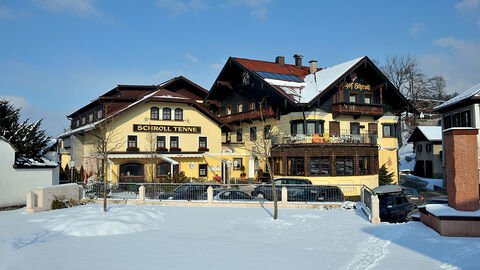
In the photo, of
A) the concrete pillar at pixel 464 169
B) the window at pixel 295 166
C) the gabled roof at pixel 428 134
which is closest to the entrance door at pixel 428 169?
the gabled roof at pixel 428 134

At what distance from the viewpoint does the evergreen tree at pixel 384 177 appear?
32.9 m

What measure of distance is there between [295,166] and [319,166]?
80.4 inches

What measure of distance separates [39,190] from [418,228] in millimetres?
17695

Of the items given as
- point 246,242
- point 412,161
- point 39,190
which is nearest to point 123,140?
point 39,190

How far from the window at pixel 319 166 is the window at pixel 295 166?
2.58ft

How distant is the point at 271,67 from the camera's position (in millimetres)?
37562

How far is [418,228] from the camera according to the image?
41.5 feet

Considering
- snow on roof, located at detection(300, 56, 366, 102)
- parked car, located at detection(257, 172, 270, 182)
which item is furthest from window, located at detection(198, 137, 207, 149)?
snow on roof, located at detection(300, 56, 366, 102)

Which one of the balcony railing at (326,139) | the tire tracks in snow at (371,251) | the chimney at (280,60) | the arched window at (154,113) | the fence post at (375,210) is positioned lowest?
the tire tracks in snow at (371,251)

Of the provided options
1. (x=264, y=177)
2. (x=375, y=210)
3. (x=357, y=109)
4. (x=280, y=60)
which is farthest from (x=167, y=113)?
(x=375, y=210)

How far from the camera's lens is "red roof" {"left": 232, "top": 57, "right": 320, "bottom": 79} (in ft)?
117

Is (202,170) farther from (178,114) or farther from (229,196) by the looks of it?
(229,196)

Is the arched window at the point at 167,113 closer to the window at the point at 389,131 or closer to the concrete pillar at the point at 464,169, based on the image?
the window at the point at 389,131

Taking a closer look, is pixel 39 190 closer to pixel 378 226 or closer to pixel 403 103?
pixel 378 226
